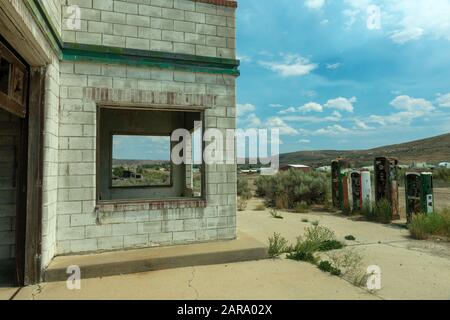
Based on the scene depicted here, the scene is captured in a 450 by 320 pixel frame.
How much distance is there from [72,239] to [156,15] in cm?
427

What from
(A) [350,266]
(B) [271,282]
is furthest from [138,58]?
(A) [350,266]

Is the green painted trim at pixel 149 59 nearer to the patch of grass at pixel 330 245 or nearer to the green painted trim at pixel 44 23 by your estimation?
the green painted trim at pixel 44 23

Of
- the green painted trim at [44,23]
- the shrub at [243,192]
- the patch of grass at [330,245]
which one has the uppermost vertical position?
the green painted trim at [44,23]

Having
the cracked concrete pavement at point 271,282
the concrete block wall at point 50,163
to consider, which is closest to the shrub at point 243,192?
the cracked concrete pavement at point 271,282

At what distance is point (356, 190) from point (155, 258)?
907 cm

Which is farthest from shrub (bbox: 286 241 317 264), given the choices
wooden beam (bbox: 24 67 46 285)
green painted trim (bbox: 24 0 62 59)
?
green painted trim (bbox: 24 0 62 59)

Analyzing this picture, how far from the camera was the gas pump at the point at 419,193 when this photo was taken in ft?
29.1

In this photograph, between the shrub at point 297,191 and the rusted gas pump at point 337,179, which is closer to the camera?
the rusted gas pump at point 337,179

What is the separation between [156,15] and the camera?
5910 mm

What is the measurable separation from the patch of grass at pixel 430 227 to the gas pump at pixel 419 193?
2.50 ft

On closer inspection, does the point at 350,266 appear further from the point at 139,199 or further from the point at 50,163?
the point at 50,163

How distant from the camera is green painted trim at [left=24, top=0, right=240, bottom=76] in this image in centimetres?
523
